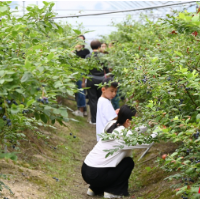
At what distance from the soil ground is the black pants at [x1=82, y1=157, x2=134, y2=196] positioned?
204 mm

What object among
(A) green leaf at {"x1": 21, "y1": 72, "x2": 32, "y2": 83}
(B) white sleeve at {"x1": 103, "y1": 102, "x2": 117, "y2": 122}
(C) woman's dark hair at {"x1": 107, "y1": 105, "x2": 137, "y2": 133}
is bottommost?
(B) white sleeve at {"x1": 103, "y1": 102, "x2": 117, "y2": 122}

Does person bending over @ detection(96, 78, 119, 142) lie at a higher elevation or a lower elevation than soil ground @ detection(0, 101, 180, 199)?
higher

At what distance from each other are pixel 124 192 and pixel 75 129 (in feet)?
13.8

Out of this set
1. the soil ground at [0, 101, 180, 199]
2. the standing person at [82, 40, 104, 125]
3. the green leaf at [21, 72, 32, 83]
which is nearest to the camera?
the green leaf at [21, 72, 32, 83]

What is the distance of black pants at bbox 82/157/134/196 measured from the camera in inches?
178

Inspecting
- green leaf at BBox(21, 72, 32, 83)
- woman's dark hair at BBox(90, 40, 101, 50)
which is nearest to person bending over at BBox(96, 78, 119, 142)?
woman's dark hair at BBox(90, 40, 101, 50)

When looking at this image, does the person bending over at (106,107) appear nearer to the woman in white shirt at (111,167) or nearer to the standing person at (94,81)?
the woman in white shirt at (111,167)

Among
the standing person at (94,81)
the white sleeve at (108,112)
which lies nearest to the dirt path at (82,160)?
the standing person at (94,81)

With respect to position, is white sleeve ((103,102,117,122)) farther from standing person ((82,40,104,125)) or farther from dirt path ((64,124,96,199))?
standing person ((82,40,104,125))

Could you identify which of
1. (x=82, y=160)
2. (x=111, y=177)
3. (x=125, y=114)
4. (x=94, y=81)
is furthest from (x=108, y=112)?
(x=94, y=81)

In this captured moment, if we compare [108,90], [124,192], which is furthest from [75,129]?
[124,192]

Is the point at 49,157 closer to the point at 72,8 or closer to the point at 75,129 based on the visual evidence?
the point at 75,129

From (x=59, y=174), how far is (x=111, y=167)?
1210 mm

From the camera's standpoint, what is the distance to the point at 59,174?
215 inches
